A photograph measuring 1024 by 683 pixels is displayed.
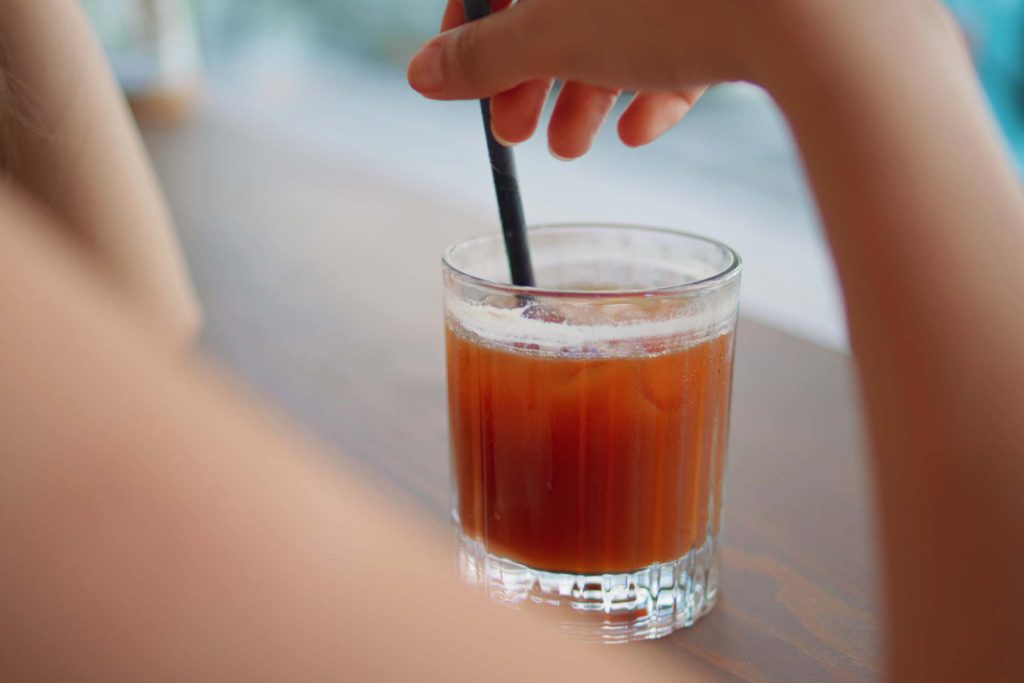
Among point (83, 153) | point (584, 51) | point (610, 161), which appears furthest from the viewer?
point (610, 161)

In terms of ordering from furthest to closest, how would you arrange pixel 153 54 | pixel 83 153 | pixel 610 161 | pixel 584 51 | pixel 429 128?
pixel 429 128 < pixel 610 161 < pixel 153 54 < pixel 83 153 < pixel 584 51

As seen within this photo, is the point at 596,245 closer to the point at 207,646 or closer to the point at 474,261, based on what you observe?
the point at 474,261

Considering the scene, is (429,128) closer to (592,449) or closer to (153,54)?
(153,54)

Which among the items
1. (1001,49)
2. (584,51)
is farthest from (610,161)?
(584,51)

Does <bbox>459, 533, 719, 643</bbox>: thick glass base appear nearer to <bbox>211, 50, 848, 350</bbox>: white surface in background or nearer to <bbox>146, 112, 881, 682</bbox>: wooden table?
<bbox>146, 112, 881, 682</bbox>: wooden table

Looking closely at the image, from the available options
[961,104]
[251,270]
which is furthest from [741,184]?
[961,104]

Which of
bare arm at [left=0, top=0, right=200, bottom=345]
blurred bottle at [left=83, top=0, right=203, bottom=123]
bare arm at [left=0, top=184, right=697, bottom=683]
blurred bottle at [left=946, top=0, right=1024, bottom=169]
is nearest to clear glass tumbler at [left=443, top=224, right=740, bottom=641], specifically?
bare arm at [left=0, top=184, right=697, bottom=683]
